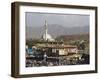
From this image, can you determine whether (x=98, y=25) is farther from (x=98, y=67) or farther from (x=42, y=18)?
(x=42, y=18)

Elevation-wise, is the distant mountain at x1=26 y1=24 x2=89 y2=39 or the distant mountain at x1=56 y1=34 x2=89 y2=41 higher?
the distant mountain at x1=26 y1=24 x2=89 y2=39

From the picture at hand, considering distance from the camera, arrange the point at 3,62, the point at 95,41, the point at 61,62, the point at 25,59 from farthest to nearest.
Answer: the point at 95,41
the point at 61,62
the point at 25,59
the point at 3,62

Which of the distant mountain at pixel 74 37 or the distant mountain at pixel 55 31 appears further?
the distant mountain at pixel 74 37

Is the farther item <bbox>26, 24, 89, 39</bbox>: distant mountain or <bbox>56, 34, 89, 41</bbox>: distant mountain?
<bbox>56, 34, 89, 41</bbox>: distant mountain

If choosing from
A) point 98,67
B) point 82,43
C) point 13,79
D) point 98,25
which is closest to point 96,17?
point 98,25

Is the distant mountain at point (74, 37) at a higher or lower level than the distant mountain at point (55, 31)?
lower

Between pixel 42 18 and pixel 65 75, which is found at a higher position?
pixel 42 18

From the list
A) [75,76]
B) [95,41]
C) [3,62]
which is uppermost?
[95,41]

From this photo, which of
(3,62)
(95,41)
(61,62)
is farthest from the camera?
(95,41)
